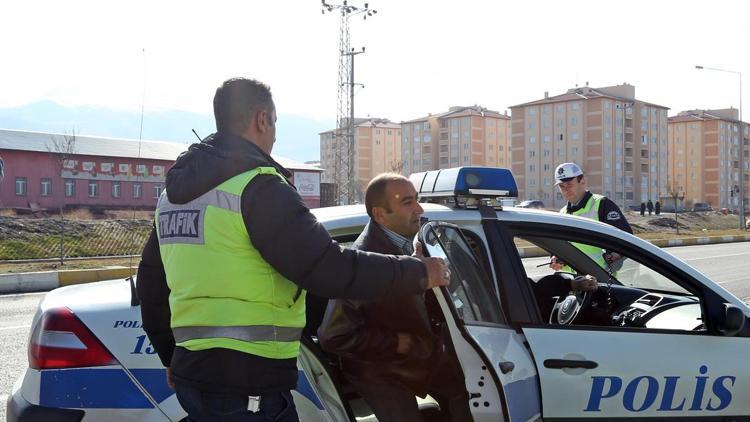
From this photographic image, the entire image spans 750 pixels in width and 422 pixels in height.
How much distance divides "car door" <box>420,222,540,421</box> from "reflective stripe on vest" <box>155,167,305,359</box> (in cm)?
72

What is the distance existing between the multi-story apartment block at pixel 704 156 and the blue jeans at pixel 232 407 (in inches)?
4334

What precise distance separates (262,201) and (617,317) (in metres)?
2.49

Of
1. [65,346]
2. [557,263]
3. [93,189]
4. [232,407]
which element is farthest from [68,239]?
[93,189]

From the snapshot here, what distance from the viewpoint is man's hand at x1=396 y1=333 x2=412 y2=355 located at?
2.55 m

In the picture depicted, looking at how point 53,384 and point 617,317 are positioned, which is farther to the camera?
point 617,317

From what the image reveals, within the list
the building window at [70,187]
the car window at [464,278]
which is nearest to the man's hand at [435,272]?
the car window at [464,278]

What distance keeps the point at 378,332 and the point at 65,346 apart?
1200mm

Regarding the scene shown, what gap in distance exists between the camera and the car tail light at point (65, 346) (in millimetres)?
2627

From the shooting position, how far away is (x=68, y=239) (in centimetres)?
1897

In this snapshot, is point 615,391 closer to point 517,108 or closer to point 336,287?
point 336,287

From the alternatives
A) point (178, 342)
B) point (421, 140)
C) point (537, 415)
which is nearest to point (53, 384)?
point (178, 342)

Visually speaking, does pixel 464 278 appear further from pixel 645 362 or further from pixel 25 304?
pixel 25 304

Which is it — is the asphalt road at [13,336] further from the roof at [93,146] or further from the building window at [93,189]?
the building window at [93,189]

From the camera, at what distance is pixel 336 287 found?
180cm
